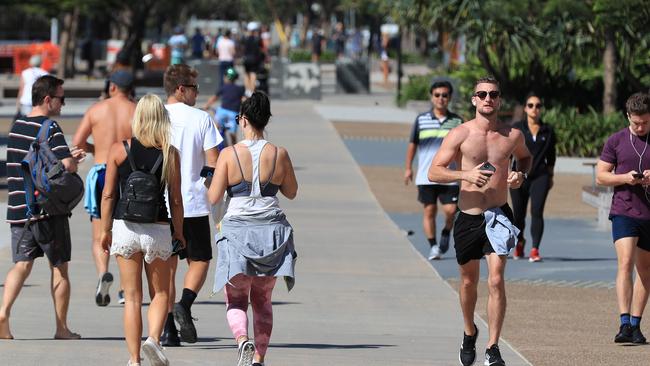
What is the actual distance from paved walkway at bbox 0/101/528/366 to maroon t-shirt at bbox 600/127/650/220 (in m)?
1.26

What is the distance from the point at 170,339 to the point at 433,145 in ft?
16.5

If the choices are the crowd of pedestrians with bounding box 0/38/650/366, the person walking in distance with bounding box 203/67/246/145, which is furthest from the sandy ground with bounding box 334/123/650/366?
the person walking in distance with bounding box 203/67/246/145

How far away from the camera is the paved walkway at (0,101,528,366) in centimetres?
877

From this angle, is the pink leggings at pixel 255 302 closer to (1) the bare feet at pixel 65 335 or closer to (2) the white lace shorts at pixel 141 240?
(2) the white lace shorts at pixel 141 240

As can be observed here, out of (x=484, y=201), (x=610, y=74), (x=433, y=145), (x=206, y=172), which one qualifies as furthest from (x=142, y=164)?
(x=610, y=74)

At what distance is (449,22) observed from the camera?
27.6m

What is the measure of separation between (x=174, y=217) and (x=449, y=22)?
794 inches

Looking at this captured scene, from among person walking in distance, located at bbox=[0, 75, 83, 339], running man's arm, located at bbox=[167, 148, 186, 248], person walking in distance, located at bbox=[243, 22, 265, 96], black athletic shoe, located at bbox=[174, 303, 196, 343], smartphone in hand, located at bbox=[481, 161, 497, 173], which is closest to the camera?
running man's arm, located at bbox=[167, 148, 186, 248]

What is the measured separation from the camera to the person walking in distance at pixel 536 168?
1355 centimetres

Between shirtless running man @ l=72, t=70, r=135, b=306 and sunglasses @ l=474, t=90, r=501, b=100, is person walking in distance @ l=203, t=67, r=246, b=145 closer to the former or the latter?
shirtless running man @ l=72, t=70, r=135, b=306

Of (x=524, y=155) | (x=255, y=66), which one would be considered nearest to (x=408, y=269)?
(x=524, y=155)

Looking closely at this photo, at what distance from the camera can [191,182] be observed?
9.25 meters

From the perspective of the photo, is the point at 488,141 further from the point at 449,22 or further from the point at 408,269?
the point at 449,22

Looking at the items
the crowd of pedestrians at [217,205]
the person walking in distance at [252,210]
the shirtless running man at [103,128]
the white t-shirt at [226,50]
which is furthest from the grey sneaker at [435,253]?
the white t-shirt at [226,50]
